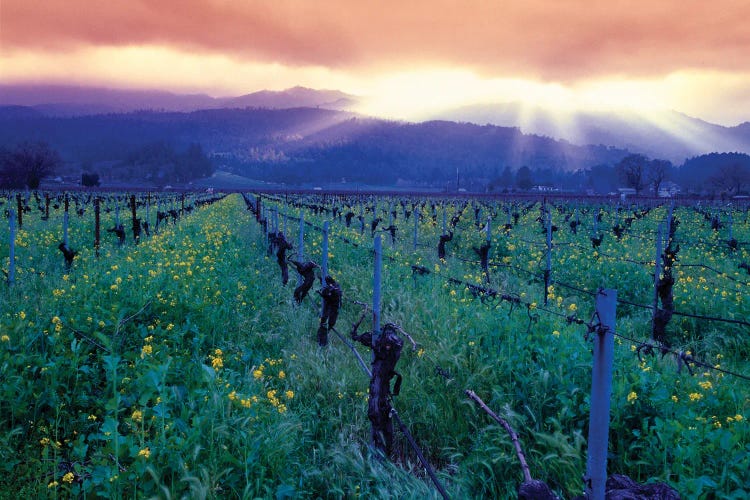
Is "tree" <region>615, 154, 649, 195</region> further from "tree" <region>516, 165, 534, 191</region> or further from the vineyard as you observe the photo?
the vineyard

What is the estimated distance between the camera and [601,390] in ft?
9.45

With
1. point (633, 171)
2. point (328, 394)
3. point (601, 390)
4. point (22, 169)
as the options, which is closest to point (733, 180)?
point (633, 171)

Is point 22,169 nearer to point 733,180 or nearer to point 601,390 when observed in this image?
point 601,390

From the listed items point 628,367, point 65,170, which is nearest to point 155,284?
point 628,367

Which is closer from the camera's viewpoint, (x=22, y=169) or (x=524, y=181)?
(x=22, y=169)

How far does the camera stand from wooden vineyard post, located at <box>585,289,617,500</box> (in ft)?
9.28

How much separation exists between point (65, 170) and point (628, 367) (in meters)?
197

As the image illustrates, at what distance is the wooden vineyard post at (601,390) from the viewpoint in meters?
2.83

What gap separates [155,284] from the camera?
7953 mm

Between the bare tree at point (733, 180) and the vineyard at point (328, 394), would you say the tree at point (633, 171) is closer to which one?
the bare tree at point (733, 180)

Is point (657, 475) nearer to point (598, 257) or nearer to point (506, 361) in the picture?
point (506, 361)

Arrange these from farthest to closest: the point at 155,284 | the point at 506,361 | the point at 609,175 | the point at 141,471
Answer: the point at 609,175 → the point at 155,284 → the point at 506,361 → the point at 141,471

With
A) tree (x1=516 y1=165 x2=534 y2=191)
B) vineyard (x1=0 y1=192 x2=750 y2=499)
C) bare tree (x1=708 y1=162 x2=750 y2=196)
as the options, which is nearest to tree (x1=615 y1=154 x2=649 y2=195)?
bare tree (x1=708 y1=162 x2=750 y2=196)

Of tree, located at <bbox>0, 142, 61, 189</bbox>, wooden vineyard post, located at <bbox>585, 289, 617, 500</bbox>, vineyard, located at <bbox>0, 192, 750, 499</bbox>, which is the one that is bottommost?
vineyard, located at <bbox>0, 192, 750, 499</bbox>
